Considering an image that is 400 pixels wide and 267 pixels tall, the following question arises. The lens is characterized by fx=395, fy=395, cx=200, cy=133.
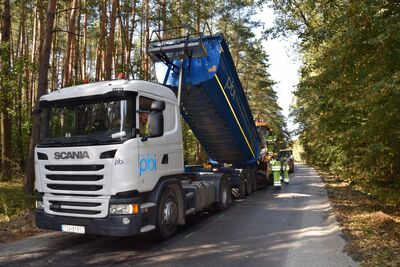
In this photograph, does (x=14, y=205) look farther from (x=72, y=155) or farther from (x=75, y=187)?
(x=72, y=155)

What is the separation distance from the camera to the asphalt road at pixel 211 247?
5797mm

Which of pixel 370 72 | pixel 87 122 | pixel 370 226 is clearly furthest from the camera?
pixel 370 226

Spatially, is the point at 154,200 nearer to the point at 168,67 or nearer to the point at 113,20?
the point at 168,67

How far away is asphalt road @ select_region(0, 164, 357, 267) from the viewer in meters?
5.80

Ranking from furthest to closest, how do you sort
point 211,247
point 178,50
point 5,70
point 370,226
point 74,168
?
point 5,70 < point 178,50 < point 370,226 < point 211,247 < point 74,168

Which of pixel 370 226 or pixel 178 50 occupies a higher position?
pixel 178 50

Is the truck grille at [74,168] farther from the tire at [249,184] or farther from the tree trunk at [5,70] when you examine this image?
the tire at [249,184]

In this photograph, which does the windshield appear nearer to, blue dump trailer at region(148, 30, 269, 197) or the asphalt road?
the asphalt road

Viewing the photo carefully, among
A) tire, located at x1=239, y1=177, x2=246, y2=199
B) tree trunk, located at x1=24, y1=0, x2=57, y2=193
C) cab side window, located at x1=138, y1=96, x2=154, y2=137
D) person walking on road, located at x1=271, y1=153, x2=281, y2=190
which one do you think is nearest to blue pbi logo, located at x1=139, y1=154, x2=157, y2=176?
cab side window, located at x1=138, y1=96, x2=154, y2=137

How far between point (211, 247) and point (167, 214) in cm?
98

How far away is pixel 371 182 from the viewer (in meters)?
12.0

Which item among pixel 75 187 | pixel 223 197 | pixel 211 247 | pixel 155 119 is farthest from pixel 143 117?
pixel 223 197

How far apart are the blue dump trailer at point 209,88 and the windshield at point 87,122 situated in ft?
10.8

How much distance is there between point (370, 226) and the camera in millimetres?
8109
